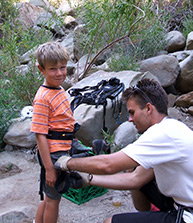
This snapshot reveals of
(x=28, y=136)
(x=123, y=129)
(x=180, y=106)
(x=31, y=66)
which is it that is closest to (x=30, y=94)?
(x=31, y=66)

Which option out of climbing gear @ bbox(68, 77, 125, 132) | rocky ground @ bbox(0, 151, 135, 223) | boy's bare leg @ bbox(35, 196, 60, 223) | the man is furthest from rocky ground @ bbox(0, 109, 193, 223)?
climbing gear @ bbox(68, 77, 125, 132)

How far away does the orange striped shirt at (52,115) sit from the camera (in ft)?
6.42

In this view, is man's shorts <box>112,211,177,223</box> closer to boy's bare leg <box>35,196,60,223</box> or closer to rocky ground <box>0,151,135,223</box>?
boy's bare leg <box>35,196,60,223</box>

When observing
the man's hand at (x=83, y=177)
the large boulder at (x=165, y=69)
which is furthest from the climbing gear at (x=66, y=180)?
the large boulder at (x=165, y=69)

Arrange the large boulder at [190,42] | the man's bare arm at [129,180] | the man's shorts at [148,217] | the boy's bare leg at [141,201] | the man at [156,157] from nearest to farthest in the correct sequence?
the man at [156,157] → the man's shorts at [148,217] → the man's bare arm at [129,180] → the boy's bare leg at [141,201] → the large boulder at [190,42]

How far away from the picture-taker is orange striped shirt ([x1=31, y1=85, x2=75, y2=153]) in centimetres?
196

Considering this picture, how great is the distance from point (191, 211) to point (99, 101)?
2258 mm

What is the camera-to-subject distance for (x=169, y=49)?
6.81 metres

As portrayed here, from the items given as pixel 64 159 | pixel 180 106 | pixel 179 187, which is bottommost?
pixel 180 106

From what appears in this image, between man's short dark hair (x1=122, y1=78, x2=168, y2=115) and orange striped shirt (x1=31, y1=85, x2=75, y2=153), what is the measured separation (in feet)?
1.75

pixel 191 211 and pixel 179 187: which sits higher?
pixel 179 187

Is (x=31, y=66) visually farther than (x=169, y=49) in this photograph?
No

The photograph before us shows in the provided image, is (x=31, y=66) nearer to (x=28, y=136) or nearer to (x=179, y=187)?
(x=28, y=136)

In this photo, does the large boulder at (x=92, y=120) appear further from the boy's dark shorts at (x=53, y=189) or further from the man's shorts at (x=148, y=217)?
the man's shorts at (x=148, y=217)
